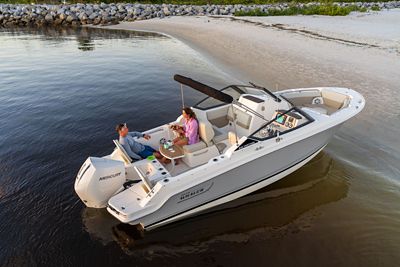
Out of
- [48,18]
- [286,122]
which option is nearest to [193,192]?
[286,122]

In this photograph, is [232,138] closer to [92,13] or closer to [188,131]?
[188,131]

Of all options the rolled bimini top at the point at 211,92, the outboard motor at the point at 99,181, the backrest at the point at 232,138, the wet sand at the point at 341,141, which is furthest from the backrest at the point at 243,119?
the outboard motor at the point at 99,181

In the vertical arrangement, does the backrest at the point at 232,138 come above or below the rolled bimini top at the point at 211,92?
below

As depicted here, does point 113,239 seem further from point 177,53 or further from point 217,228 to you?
point 177,53

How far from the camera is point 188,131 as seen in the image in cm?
766

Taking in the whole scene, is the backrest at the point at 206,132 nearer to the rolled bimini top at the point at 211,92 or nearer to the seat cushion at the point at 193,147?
the seat cushion at the point at 193,147

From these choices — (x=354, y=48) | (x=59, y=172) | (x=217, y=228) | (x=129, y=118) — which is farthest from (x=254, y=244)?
(x=354, y=48)

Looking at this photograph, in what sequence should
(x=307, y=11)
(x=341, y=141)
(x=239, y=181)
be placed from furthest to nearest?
(x=307, y=11)
(x=341, y=141)
(x=239, y=181)

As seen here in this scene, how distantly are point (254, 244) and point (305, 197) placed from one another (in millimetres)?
2151

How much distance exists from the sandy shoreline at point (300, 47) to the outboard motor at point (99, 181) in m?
9.26

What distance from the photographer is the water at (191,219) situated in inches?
238

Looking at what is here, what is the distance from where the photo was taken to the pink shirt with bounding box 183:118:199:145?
7.55 metres

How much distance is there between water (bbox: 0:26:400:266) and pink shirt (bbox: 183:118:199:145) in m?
1.85

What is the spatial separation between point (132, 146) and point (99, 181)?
4.60 ft
